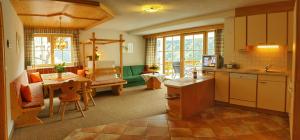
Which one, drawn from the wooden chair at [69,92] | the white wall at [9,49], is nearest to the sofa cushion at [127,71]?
the wooden chair at [69,92]

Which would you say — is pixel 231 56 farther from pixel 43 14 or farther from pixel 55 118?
pixel 43 14

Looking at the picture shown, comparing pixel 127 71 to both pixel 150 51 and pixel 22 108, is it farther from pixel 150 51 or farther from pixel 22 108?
pixel 22 108

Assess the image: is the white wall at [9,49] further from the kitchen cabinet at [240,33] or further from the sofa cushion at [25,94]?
the kitchen cabinet at [240,33]

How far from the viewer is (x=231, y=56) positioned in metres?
4.82

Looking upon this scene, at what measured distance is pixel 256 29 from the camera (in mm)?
4230

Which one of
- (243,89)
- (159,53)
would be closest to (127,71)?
(159,53)

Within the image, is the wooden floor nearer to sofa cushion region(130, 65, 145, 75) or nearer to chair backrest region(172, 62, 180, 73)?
chair backrest region(172, 62, 180, 73)

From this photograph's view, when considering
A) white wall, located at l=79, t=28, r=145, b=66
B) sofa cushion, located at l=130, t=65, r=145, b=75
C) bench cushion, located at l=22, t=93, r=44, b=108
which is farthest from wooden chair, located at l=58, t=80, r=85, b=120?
sofa cushion, located at l=130, t=65, r=145, b=75

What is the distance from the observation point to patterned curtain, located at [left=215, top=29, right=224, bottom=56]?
230 inches

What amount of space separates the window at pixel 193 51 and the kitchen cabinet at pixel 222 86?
7.37 feet

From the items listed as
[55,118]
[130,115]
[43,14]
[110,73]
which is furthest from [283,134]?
[43,14]

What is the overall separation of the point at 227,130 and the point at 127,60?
20.2 feet

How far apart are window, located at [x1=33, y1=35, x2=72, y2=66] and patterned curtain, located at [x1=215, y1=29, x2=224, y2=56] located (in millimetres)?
5006

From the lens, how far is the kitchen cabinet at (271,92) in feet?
12.4
